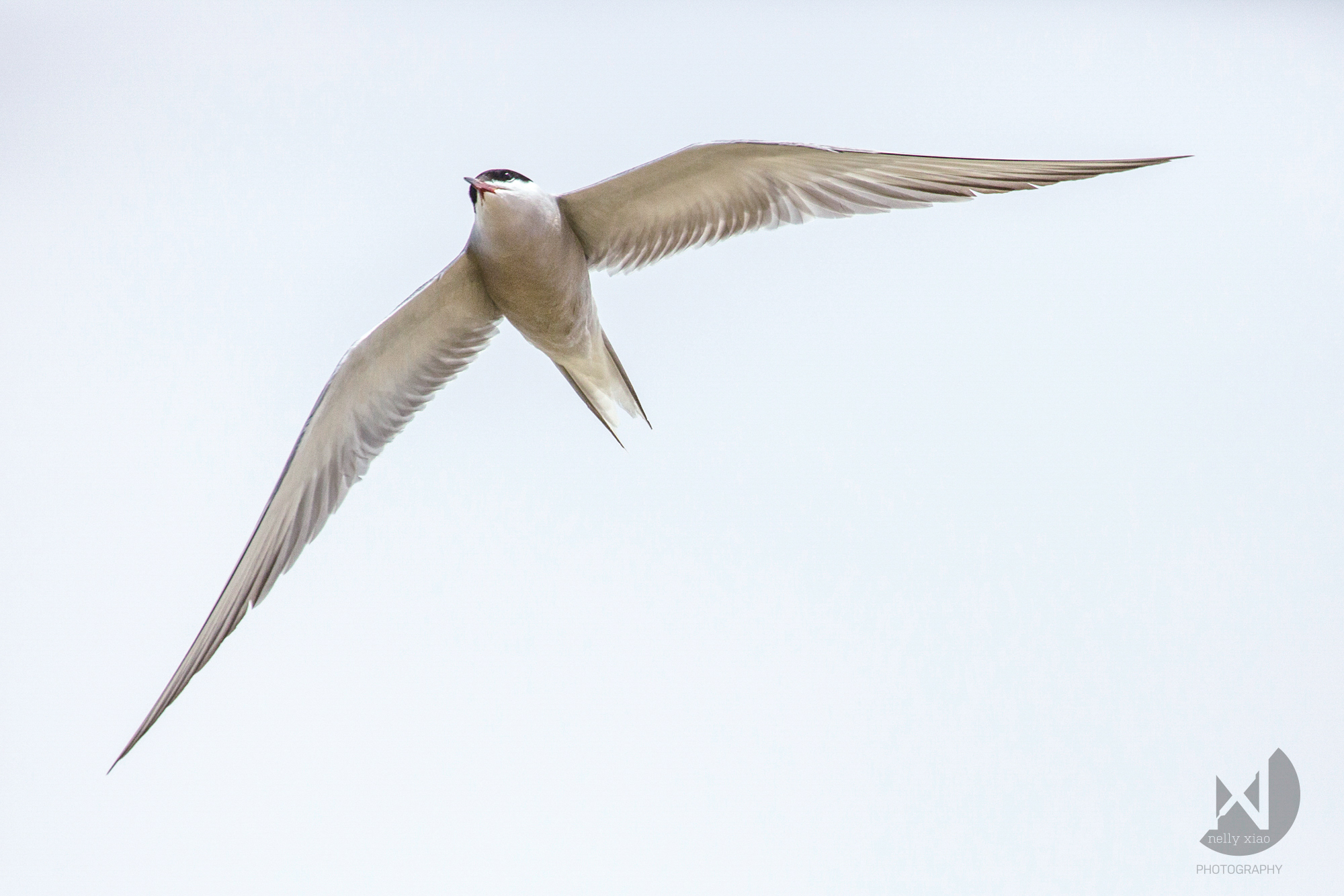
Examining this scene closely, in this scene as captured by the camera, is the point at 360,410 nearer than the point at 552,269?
No

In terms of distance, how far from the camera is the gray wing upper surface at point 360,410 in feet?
5.79

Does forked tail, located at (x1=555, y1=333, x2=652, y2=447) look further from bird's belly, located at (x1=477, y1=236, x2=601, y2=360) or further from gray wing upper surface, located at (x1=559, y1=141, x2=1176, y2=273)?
gray wing upper surface, located at (x1=559, y1=141, x2=1176, y2=273)

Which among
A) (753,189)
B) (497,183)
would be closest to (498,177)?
(497,183)

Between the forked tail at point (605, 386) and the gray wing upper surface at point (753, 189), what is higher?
the gray wing upper surface at point (753, 189)

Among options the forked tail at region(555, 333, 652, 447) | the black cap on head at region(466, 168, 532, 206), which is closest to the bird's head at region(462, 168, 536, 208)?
the black cap on head at region(466, 168, 532, 206)

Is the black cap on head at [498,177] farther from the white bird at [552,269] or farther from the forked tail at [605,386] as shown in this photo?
the forked tail at [605,386]

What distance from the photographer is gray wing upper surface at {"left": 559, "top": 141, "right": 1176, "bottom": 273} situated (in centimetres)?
153

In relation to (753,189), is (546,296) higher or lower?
lower

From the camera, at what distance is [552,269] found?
1.66 m

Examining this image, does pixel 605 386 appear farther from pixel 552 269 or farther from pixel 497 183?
pixel 497 183

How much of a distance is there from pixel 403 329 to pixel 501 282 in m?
0.22

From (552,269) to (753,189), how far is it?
1.08ft

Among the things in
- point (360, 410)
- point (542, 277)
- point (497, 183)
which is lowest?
point (360, 410)

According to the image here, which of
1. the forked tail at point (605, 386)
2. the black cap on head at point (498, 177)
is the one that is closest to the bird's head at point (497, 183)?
the black cap on head at point (498, 177)
